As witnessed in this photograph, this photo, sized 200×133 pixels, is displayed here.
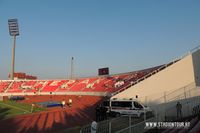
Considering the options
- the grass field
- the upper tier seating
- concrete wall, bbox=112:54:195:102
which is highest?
the upper tier seating

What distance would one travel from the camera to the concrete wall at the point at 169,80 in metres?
27.6

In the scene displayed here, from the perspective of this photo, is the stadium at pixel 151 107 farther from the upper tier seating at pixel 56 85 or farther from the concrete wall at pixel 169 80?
the upper tier seating at pixel 56 85

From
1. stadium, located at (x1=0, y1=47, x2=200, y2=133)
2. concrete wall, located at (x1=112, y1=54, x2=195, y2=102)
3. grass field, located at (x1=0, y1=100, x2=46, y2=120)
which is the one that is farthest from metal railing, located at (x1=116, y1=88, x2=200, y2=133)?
grass field, located at (x1=0, y1=100, x2=46, y2=120)

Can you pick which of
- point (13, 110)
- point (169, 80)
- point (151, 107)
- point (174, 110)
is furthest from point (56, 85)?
point (174, 110)

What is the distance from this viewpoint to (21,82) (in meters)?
80.1

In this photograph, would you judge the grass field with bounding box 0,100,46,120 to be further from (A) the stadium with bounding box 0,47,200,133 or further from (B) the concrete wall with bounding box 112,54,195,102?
(B) the concrete wall with bounding box 112,54,195,102

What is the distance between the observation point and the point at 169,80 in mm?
28094

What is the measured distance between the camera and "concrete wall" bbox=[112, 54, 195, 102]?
27625 millimetres

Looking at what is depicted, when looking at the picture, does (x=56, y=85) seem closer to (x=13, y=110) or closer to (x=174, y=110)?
(x=13, y=110)

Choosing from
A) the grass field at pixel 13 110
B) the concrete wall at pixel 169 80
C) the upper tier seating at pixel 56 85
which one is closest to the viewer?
the concrete wall at pixel 169 80

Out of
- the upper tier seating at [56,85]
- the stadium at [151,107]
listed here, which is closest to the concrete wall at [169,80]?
the stadium at [151,107]

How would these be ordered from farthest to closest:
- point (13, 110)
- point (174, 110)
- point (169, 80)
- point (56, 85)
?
point (56, 85), point (13, 110), point (169, 80), point (174, 110)

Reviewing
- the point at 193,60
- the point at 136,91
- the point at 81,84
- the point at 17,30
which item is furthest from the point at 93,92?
the point at 17,30

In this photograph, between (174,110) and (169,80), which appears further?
(169,80)
